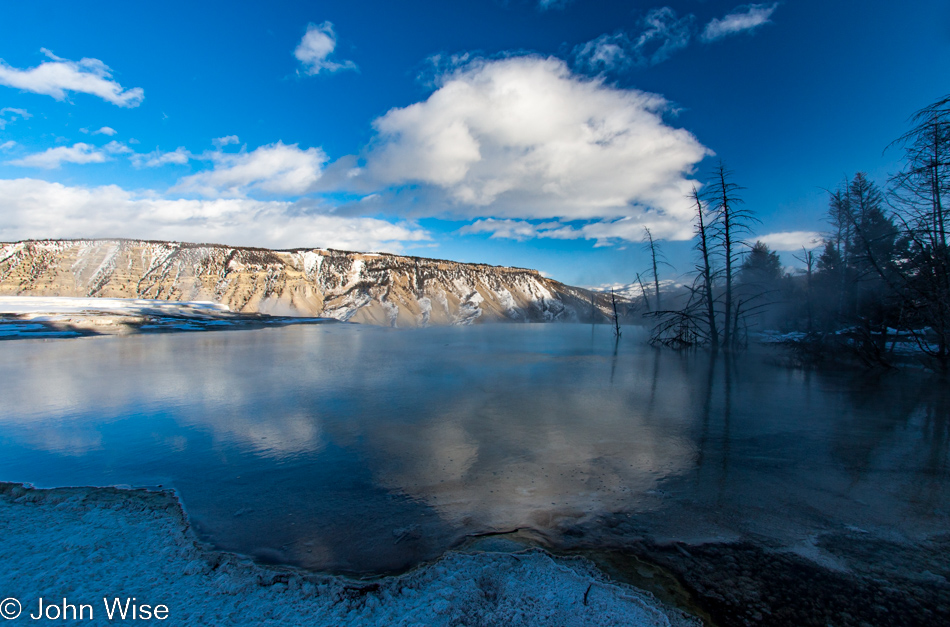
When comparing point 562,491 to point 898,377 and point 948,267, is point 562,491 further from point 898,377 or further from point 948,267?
point 898,377

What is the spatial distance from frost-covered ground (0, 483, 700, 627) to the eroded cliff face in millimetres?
57232

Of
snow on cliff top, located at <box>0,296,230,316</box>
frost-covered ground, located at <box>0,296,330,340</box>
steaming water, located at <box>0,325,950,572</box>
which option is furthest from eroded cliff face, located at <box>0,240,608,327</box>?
steaming water, located at <box>0,325,950,572</box>

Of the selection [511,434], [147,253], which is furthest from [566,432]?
[147,253]

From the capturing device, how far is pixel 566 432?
759 centimetres

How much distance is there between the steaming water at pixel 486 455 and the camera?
14.0 ft

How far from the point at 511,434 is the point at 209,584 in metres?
5.06

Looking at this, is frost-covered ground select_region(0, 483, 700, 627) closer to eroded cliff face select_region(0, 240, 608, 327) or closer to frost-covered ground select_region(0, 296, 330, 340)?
frost-covered ground select_region(0, 296, 330, 340)

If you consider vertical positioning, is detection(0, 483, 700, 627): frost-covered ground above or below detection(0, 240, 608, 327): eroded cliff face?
below

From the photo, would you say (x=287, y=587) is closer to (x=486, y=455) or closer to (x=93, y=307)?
(x=486, y=455)

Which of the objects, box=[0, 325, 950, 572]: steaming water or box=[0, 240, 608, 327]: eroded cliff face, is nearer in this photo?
box=[0, 325, 950, 572]: steaming water

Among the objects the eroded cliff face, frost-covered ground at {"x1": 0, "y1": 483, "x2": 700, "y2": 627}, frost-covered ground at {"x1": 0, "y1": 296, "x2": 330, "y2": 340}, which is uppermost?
the eroded cliff face

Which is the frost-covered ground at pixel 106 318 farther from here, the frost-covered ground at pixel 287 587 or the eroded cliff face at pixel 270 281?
the frost-covered ground at pixel 287 587

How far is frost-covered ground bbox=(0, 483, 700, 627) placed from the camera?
9.62 ft

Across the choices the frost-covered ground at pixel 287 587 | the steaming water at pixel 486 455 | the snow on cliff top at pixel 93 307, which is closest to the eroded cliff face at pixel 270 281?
the snow on cliff top at pixel 93 307
